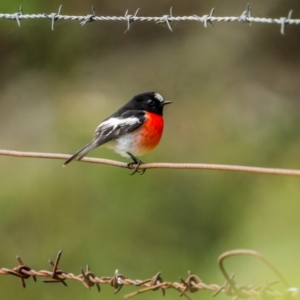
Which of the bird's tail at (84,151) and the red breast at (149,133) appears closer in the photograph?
the bird's tail at (84,151)

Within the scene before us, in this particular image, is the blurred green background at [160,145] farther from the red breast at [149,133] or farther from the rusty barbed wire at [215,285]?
the rusty barbed wire at [215,285]

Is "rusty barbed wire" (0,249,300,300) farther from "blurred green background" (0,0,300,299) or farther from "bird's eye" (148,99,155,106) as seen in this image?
"blurred green background" (0,0,300,299)

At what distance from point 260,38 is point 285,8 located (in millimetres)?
Result: 799

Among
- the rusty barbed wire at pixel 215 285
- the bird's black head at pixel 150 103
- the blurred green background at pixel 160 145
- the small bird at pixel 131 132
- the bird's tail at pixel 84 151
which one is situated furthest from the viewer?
the blurred green background at pixel 160 145

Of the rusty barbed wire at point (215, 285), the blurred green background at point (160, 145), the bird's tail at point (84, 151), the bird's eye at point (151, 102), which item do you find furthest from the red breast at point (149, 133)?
the rusty barbed wire at point (215, 285)

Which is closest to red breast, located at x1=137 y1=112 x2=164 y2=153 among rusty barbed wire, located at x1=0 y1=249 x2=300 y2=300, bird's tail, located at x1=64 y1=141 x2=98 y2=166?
bird's tail, located at x1=64 y1=141 x2=98 y2=166

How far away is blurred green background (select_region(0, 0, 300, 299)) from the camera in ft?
26.6

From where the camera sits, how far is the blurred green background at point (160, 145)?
8117 millimetres

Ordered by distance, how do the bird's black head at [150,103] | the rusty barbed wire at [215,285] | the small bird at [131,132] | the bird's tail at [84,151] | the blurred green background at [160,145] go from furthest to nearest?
1. the blurred green background at [160,145]
2. the bird's black head at [150,103]
3. the small bird at [131,132]
4. the bird's tail at [84,151]
5. the rusty barbed wire at [215,285]

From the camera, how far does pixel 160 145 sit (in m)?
9.87

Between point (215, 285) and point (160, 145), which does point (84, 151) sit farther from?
point (160, 145)

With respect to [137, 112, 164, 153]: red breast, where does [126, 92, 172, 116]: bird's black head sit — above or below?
above

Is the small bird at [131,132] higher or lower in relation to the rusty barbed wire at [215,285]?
higher

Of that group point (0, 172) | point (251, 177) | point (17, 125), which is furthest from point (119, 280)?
point (17, 125)
